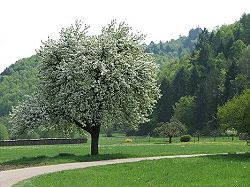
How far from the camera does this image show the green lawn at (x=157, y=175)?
2208cm

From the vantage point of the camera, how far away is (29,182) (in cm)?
2450

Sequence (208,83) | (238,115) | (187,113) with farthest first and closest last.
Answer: (208,83) → (187,113) → (238,115)

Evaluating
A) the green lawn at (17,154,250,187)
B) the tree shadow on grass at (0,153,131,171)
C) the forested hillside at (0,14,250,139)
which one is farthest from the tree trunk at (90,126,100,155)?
the forested hillside at (0,14,250,139)

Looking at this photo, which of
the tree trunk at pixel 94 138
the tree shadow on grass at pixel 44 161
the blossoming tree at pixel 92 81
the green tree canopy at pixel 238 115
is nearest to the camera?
the tree shadow on grass at pixel 44 161

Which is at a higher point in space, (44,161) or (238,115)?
(238,115)

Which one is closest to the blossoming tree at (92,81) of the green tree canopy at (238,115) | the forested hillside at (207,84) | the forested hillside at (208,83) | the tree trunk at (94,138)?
the tree trunk at (94,138)

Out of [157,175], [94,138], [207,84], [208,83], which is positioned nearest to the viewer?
[157,175]

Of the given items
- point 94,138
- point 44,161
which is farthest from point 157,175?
point 94,138

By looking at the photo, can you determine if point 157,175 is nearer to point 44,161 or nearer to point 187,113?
point 44,161

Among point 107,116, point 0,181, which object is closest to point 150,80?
point 107,116

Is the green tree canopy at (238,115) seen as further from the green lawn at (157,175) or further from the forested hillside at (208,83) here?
→ the forested hillside at (208,83)

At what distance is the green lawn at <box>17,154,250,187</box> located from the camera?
22.1 metres

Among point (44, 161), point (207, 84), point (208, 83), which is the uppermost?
point (208, 83)

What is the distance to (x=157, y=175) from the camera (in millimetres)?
25094
